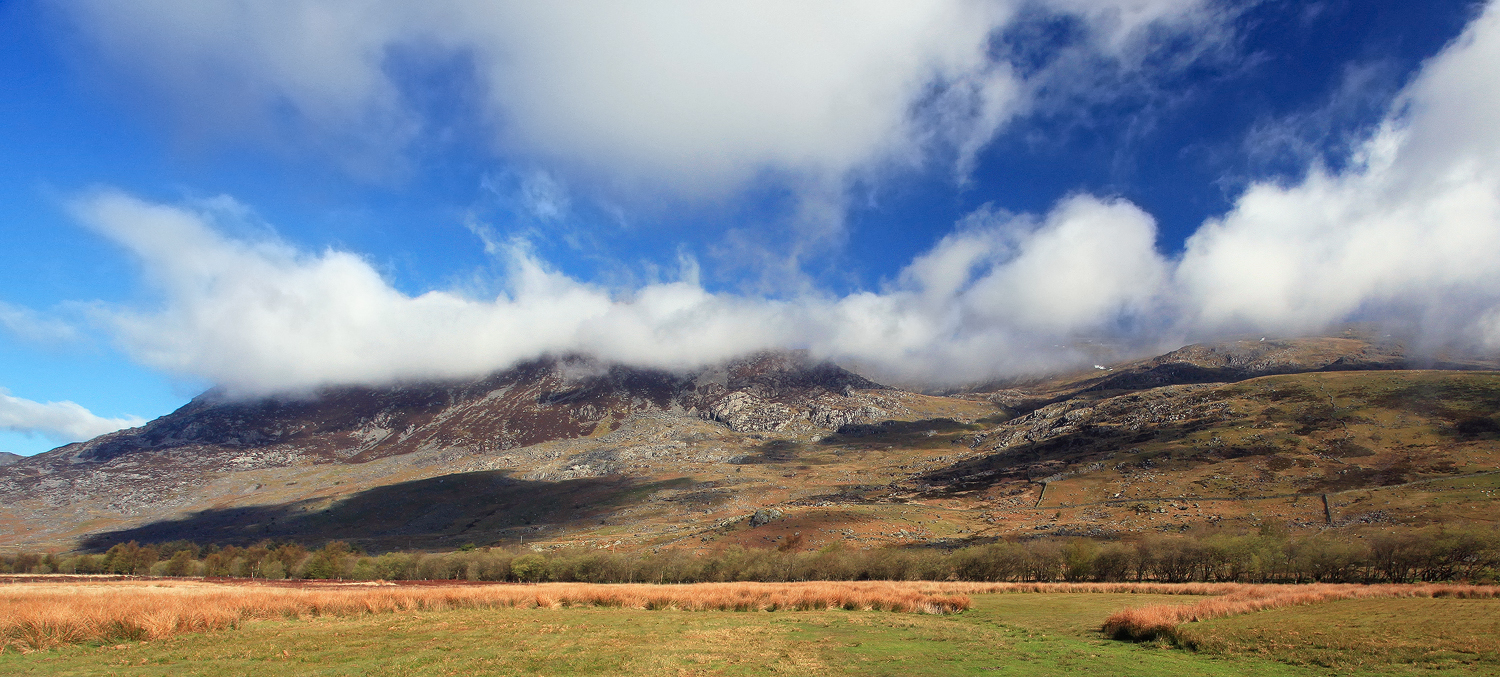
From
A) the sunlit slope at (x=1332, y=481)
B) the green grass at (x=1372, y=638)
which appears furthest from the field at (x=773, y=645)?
the sunlit slope at (x=1332, y=481)

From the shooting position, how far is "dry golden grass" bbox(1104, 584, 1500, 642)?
25.2 meters

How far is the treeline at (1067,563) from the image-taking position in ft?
231

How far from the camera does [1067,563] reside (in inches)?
3162

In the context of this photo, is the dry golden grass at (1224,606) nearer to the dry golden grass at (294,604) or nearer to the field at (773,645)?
the field at (773,645)

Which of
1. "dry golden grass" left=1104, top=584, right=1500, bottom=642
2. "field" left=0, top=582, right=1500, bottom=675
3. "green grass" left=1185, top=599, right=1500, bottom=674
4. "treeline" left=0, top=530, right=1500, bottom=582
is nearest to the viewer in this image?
"field" left=0, top=582, right=1500, bottom=675

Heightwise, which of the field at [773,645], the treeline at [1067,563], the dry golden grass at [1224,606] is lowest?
Answer: the treeline at [1067,563]

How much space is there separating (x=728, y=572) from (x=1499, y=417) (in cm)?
23071

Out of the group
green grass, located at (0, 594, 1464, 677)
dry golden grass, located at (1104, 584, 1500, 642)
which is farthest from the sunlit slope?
green grass, located at (0, 594, 1464, 677)

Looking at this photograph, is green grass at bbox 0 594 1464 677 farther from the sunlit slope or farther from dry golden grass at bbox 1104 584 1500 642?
the sunlit slope

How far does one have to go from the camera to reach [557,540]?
199 metres

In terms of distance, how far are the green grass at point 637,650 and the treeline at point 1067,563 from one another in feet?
176

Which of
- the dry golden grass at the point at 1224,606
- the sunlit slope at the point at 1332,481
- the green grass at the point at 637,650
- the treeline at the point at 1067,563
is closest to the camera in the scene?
the green grass at the point at 637,650

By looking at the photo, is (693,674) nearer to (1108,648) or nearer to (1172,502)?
(1108,648)

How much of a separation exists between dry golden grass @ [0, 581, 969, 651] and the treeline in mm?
46420
